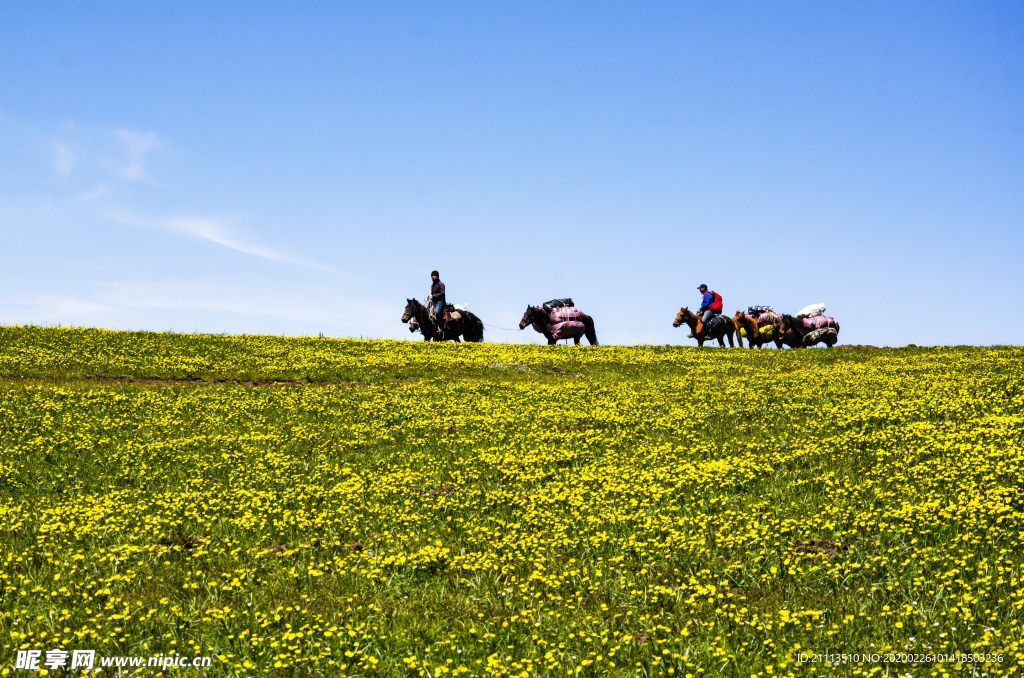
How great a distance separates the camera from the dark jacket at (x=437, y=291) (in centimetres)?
4966

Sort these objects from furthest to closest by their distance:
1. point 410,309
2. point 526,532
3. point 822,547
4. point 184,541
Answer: point 410,309 → point 526,532 → point 184,541 → point 822,547

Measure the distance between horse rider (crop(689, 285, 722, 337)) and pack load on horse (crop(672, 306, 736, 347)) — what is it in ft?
0.46

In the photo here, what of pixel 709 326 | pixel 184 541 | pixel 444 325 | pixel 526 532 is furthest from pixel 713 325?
pixel 184 541

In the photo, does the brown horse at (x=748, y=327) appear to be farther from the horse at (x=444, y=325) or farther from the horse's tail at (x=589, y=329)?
the horse at (x=444, y=325)

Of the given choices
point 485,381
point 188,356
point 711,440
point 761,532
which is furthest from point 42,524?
point 188,356

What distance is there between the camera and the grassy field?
8.57m

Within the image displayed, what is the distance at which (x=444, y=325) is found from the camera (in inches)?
1962

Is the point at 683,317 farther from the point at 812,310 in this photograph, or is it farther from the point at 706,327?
the point at 812,310

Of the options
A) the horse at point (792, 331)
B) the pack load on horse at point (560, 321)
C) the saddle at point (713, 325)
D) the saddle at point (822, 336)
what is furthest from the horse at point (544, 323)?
the saddle at point (822, 336)

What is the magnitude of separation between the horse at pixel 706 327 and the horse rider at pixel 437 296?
15266 millimetres

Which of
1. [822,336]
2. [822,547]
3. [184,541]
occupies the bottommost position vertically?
[184,541]

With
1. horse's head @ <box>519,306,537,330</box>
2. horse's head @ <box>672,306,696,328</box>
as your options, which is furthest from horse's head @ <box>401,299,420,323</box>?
horse's head @ <box>672,306,696,328</box>

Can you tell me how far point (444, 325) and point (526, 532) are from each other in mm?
38103

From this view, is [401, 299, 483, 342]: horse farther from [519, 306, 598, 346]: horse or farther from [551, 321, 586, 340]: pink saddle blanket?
[551, 321, 586, 340]: pink saddle blanket
